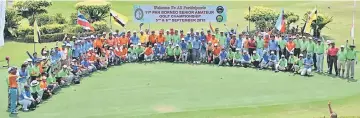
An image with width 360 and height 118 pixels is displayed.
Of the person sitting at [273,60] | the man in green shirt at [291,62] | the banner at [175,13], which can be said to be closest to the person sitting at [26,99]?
the person sitting at [273,60]

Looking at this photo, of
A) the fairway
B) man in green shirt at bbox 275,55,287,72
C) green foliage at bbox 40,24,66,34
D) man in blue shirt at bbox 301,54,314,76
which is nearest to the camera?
the fairway

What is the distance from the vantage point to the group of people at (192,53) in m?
20.8

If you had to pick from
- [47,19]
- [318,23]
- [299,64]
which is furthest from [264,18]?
[47,19]

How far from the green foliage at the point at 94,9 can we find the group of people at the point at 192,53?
883 cm

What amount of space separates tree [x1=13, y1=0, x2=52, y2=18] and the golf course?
829 cm

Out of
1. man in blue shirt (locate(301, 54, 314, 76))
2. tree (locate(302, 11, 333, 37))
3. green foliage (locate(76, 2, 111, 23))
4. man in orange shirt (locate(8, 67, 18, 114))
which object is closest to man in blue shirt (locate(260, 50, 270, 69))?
man in blue shirt (locate(301, 54, 314, 76))

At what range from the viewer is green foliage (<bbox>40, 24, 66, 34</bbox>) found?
103 ft

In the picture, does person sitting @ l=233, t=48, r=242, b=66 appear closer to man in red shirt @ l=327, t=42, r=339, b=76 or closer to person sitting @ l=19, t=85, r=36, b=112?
man in red shirt @ l=327, t=42, r=339, b=76

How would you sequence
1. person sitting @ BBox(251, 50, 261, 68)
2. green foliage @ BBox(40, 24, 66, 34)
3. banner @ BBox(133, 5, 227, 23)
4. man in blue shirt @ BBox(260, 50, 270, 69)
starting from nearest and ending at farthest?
man in blue shirt @ BBox(260, 50, 270, 69) < person sitting @ BBox(251, 50, 261, 68) < banner @ BBox(133, 5, 227, 23) < green foliage @ BBox(40, 24, 66, 34)

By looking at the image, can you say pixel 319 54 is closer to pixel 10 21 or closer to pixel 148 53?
pixel 148 53

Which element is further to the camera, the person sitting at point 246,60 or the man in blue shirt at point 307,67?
the person sitting at point 246,60

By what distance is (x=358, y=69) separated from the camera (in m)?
23.3

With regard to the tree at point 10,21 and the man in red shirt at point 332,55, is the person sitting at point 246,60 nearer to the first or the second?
the man in red shirt at point 332,55

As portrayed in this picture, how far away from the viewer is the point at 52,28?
31.6 m
